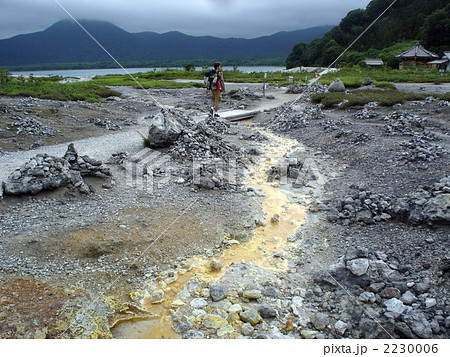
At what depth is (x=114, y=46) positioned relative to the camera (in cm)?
3262

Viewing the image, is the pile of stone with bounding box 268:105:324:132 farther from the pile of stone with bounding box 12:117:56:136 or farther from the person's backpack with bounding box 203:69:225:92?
the pile of stone with bounding box 12:117:56:136

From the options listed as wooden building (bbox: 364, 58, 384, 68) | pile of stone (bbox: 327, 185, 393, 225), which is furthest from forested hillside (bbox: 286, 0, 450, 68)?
pile of stone (bbox: 327, 185, 393, 225)

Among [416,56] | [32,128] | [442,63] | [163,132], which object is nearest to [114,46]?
[32,128]

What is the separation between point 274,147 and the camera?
1321cm

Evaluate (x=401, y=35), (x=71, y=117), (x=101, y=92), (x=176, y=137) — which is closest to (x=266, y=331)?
(x=176, y=137)

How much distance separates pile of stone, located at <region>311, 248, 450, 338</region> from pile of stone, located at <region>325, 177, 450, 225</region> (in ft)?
4.27

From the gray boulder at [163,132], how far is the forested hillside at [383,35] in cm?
3407

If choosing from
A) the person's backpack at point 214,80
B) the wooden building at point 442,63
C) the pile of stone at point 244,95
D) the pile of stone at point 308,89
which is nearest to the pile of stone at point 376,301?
the person's backpack at point 214,80

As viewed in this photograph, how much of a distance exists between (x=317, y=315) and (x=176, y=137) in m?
7.58

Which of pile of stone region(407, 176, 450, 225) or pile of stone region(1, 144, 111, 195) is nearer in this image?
pile of stone region(407, 176, 450, 225)

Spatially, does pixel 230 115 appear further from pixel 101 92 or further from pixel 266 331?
pixel 266 331

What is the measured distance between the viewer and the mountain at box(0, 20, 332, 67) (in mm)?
27953

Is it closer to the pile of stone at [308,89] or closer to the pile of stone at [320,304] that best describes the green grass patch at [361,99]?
the pile of stone at [308,89]

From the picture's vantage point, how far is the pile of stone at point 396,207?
20.2 ft
